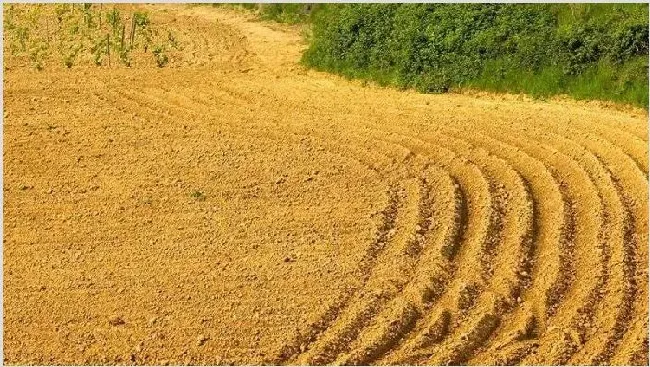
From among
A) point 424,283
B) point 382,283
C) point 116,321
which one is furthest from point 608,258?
point 116,321

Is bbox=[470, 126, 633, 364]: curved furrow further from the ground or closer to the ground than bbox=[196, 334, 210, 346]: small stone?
further from the ground

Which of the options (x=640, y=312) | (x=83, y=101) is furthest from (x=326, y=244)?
(x=83, y=101)

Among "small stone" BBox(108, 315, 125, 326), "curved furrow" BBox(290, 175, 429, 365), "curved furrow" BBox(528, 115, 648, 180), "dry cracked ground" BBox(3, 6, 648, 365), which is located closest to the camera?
"curved furrow" BBox(290, 175, 429, 365)

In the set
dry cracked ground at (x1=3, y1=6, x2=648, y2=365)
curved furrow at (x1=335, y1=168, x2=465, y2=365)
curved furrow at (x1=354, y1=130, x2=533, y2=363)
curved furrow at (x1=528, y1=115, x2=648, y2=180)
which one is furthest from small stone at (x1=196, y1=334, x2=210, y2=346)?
curved furrow at (x1=528, y1=115, x2=648, y2=180)

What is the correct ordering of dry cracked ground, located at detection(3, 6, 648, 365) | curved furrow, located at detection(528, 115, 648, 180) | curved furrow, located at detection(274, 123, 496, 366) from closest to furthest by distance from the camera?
dry cracked ground, located at detection(3, 6, 648, 365) < curved furrow, located at detection(274, 123, 496, 366) < curved furrow, located at detection(528, 115, 648, 180)

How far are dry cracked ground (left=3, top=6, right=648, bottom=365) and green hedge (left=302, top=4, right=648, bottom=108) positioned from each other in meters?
0.49

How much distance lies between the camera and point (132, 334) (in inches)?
265

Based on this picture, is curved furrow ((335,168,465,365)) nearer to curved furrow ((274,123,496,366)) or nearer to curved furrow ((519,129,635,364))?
curved furrow ((274,123,496,366))

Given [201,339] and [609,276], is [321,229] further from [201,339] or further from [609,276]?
[609,276]

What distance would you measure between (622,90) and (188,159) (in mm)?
5918

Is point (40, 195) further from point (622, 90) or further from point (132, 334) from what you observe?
point (622, 90)

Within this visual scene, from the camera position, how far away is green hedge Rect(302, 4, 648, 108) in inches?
465

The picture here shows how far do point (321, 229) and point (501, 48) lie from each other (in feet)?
18.1

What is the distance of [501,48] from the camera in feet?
41.2
